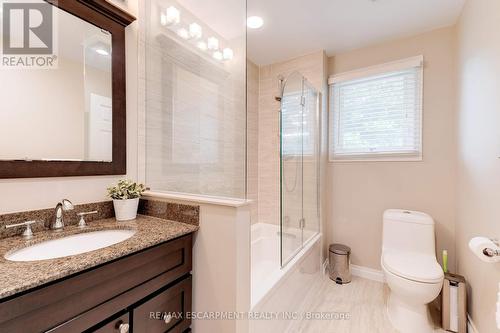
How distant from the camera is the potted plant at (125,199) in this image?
129cm

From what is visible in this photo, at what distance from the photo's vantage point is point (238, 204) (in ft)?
3.47

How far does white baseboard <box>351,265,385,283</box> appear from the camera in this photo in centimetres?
227

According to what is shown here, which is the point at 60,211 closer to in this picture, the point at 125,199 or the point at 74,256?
the point at 125,199

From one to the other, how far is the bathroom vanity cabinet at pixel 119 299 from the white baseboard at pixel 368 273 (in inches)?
74.9

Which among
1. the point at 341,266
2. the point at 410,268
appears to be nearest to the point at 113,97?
the point at 410,268


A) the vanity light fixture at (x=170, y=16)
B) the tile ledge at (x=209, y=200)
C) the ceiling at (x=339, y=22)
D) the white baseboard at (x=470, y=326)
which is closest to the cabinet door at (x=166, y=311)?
the tile ledge at (x=209, y=200)

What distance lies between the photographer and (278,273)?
160 cm

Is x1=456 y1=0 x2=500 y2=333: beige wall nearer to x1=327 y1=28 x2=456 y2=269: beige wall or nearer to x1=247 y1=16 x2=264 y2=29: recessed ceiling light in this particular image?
x1=327 y1=28 x2=456 y2=269: beige wall

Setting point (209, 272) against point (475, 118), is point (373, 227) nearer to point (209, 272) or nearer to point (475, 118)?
point (475, 118)

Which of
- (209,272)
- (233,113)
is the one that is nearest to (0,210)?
(209,272)

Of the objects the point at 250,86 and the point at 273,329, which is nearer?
the point at 273,329

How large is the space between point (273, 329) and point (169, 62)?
1982 millimetres

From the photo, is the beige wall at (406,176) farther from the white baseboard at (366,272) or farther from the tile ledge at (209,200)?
the tile ledge at (209,200)

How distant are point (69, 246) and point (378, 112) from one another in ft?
8.65
